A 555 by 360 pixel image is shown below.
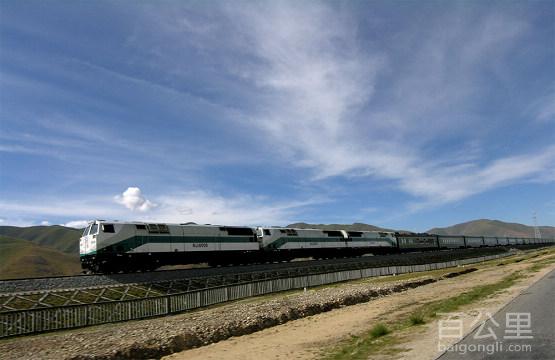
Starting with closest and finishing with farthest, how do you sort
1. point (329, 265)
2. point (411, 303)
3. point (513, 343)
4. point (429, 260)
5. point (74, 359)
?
point (513, 343), point (74, 359), point (411, 303), point (329, 265), point (429, 260)

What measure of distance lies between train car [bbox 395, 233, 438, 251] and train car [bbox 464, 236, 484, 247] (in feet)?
71.0

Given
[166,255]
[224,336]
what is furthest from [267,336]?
[166,255]

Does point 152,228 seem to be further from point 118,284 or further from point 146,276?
point 118,284

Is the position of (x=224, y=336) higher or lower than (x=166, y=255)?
lower

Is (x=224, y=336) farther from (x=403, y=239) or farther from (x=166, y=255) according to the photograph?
(x=403, y=239)

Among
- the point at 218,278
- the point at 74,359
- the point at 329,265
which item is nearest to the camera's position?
the point at 74,359

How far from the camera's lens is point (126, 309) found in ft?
80.1

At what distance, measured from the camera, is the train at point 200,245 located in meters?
32.8

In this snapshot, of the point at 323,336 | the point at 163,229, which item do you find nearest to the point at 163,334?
the point at 323,336

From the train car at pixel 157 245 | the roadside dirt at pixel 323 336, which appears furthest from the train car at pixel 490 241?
the roadside dirt at pixel 323 336

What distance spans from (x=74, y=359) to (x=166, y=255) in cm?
2257

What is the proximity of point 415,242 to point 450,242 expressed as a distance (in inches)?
761

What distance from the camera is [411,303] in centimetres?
2572

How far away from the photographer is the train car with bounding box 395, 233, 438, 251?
77.1 m
